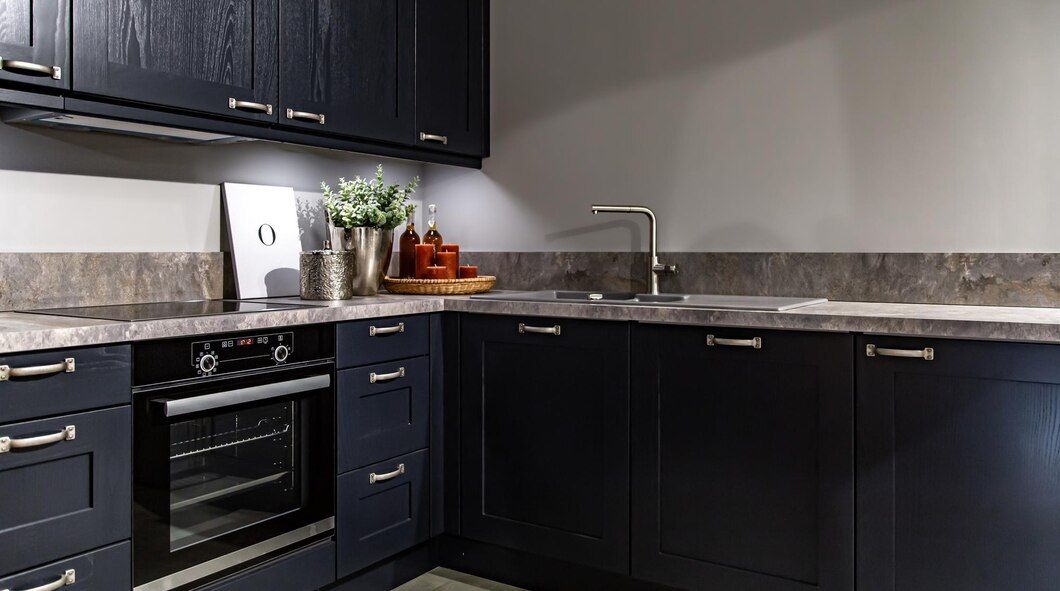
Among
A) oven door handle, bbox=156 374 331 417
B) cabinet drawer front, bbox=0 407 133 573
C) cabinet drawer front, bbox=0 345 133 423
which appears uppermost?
cabinet drawer front, bbox=0 345 133 423

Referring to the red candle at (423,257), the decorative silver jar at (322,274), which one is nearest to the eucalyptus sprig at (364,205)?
the red candle at (423,257)

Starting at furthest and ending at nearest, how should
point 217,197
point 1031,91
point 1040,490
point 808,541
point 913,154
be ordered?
1. point 217,197
2. point 913,154
3. point 1031,91
4. point 808,541
5. point 1040,490

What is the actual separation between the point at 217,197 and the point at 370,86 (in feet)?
2.06

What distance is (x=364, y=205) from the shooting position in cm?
290

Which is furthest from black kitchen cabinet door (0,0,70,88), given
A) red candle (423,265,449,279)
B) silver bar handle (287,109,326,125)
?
red candle (423,265,449,279)

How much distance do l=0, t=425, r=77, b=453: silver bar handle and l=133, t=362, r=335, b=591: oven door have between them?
0.16 metres

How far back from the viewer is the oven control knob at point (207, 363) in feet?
6.52

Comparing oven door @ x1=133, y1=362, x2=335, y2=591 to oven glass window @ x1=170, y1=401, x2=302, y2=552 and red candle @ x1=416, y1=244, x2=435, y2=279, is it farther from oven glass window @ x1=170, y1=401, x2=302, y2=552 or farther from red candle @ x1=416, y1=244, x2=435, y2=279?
red candle @ x1=416, y1=244, x2=435, y2=279

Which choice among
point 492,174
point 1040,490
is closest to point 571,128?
point 492,174

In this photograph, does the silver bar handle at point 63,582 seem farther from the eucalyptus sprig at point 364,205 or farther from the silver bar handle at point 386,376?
the eucalyptus sprig at point 364,205

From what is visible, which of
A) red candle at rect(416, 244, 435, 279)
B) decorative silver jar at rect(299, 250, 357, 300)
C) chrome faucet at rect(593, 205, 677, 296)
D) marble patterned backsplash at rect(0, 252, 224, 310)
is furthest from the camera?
red candle at rect(416, 244, 435, 279)

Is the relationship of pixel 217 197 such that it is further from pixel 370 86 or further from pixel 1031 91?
pixel 1031 91

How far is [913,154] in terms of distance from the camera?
8.11 feet

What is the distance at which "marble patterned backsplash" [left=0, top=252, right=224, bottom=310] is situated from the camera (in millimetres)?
2203
